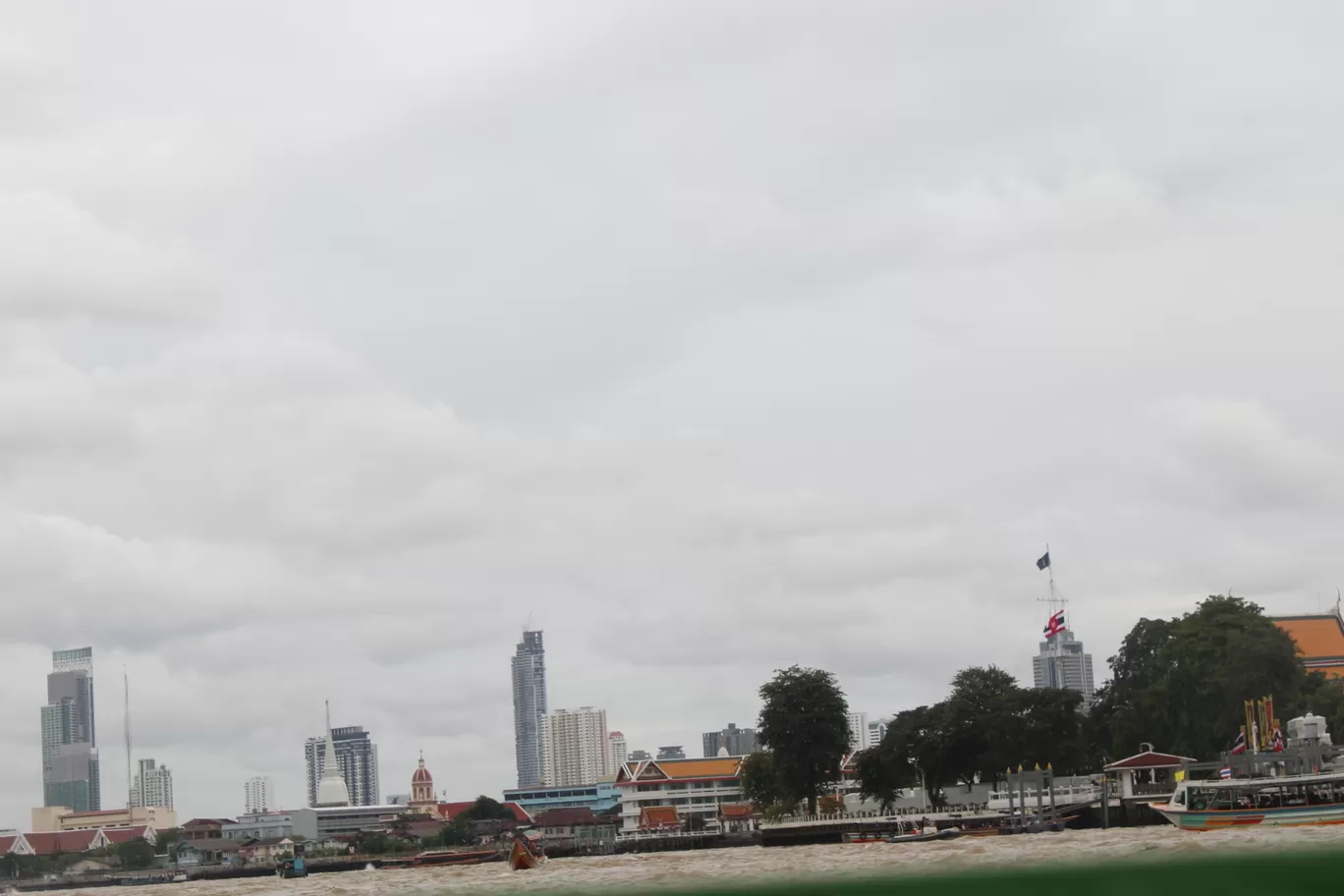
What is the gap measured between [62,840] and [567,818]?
2601 inches

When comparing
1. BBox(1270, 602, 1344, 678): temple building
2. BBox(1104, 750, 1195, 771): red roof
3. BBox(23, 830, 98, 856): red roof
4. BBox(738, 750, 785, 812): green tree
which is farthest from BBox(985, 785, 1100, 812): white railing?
BBox(23, 830, 98, 856): red roof

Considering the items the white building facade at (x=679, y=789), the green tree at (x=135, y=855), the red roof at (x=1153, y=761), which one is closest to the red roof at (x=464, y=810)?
the white building facade at (x=679, y=789)

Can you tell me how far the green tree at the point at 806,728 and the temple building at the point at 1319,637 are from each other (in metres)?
50.6

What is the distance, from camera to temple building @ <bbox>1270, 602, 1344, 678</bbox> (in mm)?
117875

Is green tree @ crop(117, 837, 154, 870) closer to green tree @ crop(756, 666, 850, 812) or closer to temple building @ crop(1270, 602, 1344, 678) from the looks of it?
green tree @ crop(756, 666, 850, 812)

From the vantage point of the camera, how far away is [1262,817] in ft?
142

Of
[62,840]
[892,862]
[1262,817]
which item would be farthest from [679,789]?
[892,862]

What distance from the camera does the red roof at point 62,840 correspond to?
172 m

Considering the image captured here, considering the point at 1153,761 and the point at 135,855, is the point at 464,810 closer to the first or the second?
the point at 135,855

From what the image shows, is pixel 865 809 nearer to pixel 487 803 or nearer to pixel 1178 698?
pixel 1178 698

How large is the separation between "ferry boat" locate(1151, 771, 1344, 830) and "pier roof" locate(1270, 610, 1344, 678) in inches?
3104

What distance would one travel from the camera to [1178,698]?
72375mm

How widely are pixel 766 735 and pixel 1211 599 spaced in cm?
2592

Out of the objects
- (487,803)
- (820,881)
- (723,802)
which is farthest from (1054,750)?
(487,803)
